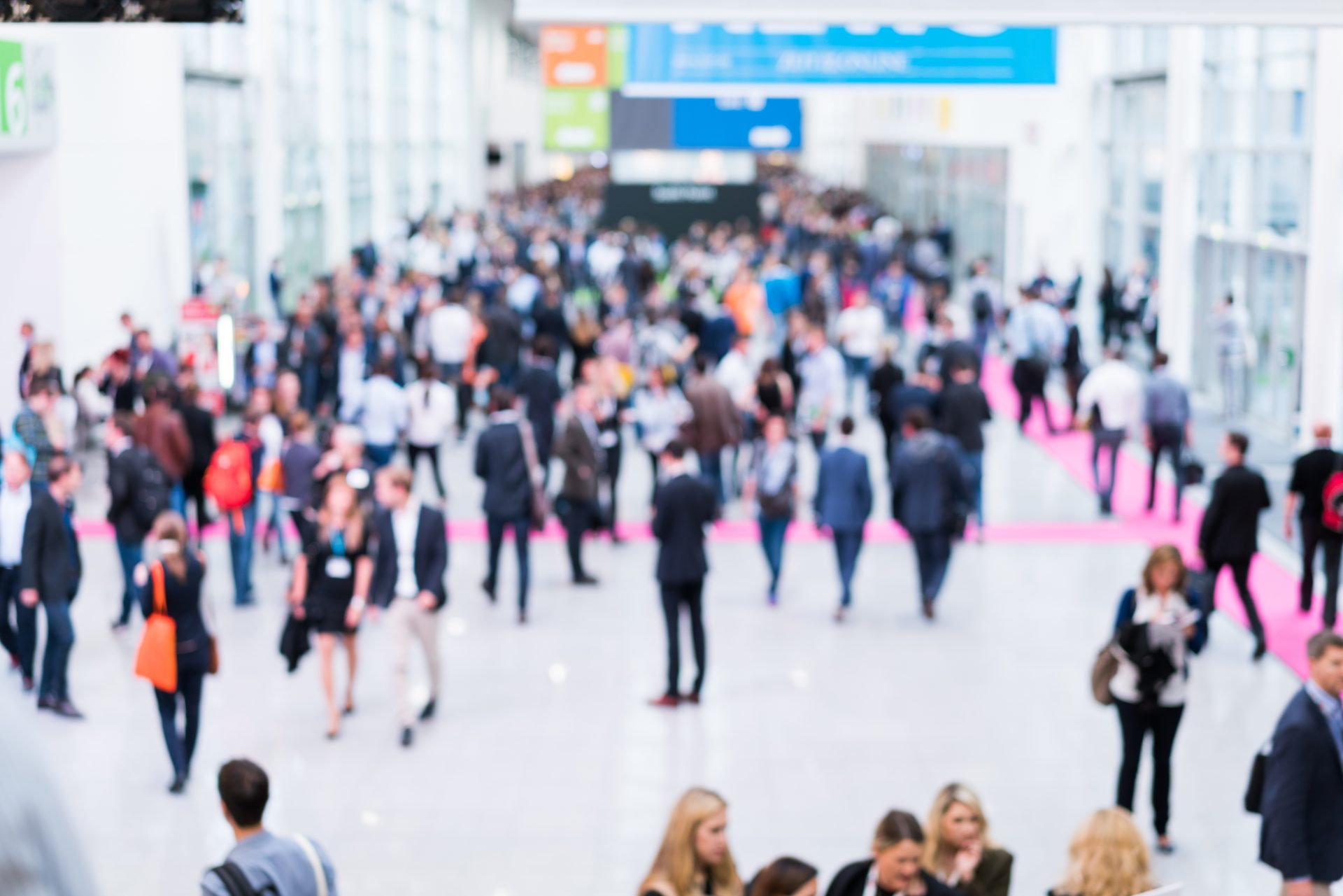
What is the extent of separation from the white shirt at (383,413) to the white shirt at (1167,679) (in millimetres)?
8000

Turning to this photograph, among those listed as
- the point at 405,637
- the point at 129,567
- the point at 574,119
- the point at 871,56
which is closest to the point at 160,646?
the point at 405,637

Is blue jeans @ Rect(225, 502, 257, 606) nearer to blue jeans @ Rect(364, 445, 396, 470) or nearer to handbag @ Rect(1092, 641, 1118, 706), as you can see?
blue jeans @ Rect(364, 445, 396, 470)

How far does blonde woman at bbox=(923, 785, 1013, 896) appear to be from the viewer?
206 inches

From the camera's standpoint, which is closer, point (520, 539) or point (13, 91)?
point (520, 539)

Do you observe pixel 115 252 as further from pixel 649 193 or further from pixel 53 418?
pixel 649 193

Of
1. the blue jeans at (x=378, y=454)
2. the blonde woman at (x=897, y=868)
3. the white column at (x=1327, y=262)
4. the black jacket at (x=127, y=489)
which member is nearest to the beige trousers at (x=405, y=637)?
the black jacket at (x=127, y=489)

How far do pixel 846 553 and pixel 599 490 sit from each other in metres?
3.46

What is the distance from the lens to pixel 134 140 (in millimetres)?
20047

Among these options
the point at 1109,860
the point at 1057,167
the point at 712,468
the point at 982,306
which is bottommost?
the point at 712,468

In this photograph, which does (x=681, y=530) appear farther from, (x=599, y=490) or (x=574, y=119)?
(x=574, y=119)

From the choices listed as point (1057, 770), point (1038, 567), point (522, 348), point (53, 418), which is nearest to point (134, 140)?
point (522, 348)

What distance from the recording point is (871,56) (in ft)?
42.0

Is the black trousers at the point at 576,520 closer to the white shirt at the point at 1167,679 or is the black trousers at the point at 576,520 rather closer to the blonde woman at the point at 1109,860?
the white shirt at the point at 1167,679

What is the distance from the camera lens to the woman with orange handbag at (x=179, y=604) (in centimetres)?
827
